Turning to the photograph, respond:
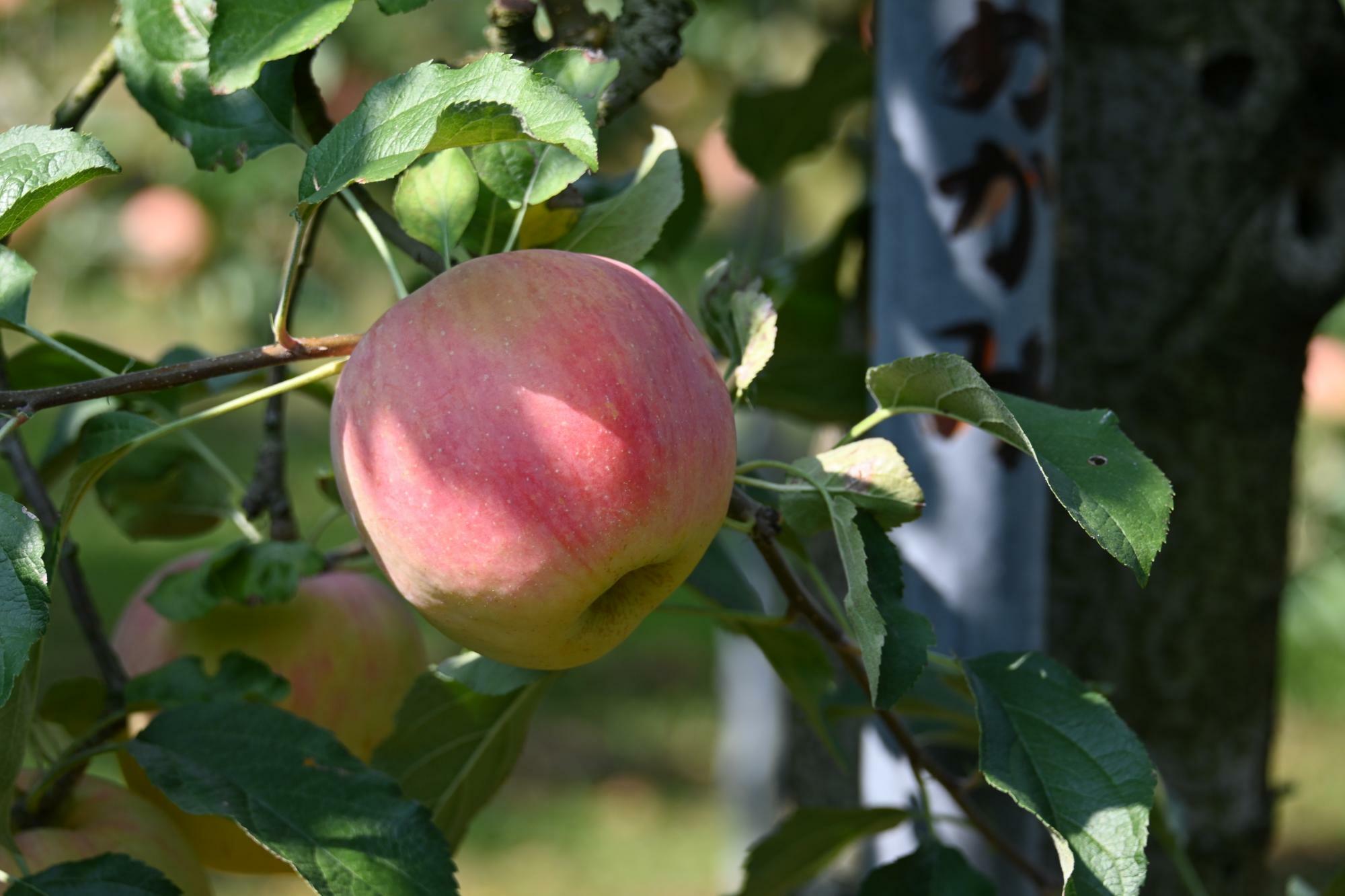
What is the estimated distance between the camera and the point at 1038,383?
0.81 meters

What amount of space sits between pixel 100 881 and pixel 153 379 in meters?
0.22

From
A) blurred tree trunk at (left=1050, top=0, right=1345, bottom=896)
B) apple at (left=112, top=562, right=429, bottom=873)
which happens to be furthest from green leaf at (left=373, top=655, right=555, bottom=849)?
blurred tree trunk at (left=1050, top=0, right=1345, bottom=896)

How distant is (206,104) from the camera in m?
0.62

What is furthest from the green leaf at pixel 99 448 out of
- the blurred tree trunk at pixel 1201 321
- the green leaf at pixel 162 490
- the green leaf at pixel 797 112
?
the blurred tree trunk at pixel 1201 321

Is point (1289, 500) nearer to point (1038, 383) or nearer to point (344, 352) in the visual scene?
point (1038, 383)

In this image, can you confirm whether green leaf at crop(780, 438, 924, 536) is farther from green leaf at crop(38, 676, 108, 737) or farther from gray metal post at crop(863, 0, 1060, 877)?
green leaf at crop(38, 676, 108, 737)

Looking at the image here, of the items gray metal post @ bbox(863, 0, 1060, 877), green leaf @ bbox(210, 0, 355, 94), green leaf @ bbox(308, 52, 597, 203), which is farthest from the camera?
gray metal post @ bbox(863, 0, 1060, 877)

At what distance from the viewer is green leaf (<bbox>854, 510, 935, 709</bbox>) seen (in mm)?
522

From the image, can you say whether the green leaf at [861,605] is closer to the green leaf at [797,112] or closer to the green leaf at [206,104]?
the green leaf at [206,104]

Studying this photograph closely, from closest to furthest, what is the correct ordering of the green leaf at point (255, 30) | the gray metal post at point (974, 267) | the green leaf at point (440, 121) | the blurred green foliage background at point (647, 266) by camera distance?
the green leaf at point (440, 121)
the green leaf at point (255, 30)
the gray metal post at point (974, 267)
the blurred green foliage background at point (647, 266)

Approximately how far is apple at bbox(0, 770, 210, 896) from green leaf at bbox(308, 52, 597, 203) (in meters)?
0.35

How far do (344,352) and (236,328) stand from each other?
186 centimetres

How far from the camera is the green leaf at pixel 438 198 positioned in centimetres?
56

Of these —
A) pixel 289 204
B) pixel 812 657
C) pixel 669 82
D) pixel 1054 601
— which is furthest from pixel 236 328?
pixel 812 657
